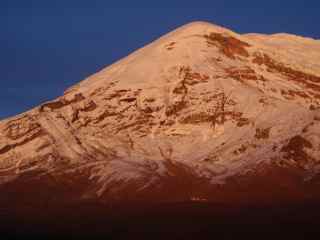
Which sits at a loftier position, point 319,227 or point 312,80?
point 312,80

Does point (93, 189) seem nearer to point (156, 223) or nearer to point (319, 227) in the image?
point (156, 223)

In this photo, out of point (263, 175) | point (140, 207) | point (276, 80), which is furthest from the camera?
point (276, 80)

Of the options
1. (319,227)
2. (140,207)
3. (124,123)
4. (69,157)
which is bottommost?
(319,227)

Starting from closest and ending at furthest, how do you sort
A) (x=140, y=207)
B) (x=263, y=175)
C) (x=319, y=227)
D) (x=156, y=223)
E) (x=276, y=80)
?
(x=319, y=227)
(x=156, y=223)
(x=140, y=207)
(x=263, y=175)
(x=276, y=80)

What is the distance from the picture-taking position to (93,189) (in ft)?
189

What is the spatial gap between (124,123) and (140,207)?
15819 mm

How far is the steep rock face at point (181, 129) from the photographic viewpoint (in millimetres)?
56875

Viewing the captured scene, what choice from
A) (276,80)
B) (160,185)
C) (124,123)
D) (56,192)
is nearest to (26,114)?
(124,123)

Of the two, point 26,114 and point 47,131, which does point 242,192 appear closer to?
point 47,131

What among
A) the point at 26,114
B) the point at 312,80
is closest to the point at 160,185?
the point at 26,114

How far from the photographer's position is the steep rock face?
2239 inches

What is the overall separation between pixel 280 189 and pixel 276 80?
21.7 meters

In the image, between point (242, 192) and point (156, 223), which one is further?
point (242, 192)

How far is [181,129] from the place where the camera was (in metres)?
66.0
